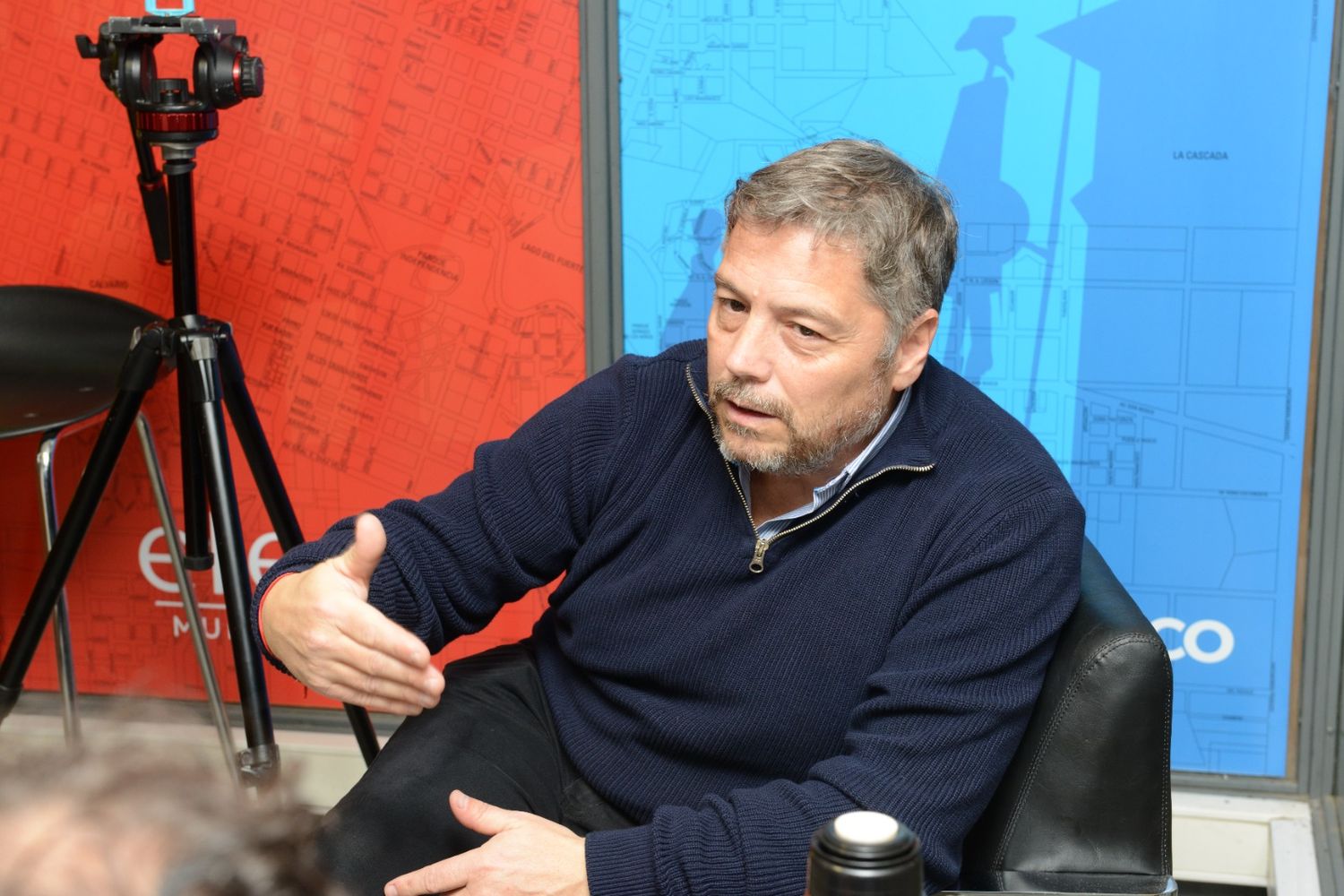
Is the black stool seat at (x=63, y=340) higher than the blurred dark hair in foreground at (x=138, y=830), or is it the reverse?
the black stool seat at (x=63, y=340)

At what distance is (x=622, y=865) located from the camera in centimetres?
145

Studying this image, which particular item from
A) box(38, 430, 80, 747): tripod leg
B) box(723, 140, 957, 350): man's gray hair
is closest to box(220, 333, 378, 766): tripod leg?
box(38, 430, 80, 747): tripod leg

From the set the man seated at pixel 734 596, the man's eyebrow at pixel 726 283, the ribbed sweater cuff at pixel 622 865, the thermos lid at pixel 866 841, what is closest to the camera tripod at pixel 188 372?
the man seated at pixel 734 596

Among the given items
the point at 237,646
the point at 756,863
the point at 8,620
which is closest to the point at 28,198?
the point at 8,620

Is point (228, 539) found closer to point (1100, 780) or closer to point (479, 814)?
point (479, 814)

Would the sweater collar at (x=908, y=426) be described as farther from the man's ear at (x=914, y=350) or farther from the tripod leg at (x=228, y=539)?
the tripod leg at (x=228, y=539)

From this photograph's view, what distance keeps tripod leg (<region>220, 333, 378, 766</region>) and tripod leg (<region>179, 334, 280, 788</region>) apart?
0.04 meters

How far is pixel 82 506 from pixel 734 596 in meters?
1.19

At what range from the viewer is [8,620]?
2.96 metres

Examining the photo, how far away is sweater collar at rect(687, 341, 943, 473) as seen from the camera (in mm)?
1665

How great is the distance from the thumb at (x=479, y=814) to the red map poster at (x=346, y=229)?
1236 mm

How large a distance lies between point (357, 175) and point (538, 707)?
49.4 inches

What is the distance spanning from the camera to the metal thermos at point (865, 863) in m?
0.78

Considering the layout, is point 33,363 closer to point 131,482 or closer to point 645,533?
point 131,482
